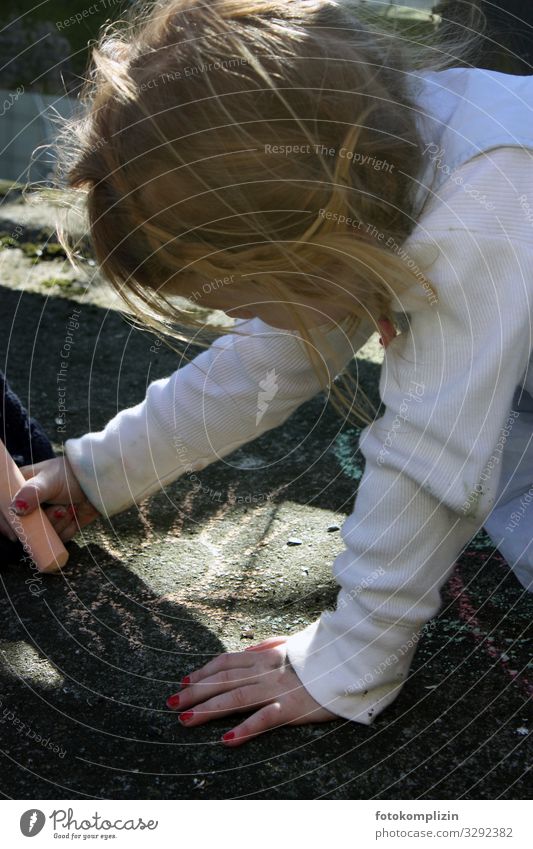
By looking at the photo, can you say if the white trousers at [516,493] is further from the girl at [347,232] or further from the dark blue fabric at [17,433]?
the dark blue fabric at [17,433]

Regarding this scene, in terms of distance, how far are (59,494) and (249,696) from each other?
0.47m

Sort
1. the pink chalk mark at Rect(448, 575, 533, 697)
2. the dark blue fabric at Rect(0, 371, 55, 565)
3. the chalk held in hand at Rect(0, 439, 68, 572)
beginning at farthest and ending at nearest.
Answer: the dark blue fabric at Rect(0, 371, 55, 565) < the chalk held in hand at Rect(0, 439, 68, 572) < the pink chalk mark at Rect(448, 575, 533, 697)

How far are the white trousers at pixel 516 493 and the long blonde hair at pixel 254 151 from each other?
1.37ft

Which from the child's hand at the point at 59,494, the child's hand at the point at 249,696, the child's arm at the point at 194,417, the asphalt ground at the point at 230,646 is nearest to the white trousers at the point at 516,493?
the asphalt ground at the point at 230,646

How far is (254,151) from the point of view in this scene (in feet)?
3.21

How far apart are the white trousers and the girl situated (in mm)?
291

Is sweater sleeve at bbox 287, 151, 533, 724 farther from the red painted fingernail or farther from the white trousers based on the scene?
the white trousers

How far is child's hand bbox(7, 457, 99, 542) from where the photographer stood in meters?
1.40

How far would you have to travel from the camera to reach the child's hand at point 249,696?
1.09 meters

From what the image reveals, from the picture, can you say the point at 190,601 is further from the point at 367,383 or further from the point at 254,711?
the point at 367,383

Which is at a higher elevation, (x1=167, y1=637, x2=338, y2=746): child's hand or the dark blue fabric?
the dark blue fabric

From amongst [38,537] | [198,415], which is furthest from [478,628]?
[38,537]

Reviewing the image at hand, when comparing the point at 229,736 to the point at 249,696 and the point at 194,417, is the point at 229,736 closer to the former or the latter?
the point at 249,696

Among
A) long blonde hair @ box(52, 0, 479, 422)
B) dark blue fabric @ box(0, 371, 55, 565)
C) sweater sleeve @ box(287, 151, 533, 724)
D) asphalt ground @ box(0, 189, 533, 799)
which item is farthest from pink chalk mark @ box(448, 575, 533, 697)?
dark blue fabric @ box(0, 371, 55, 565)
